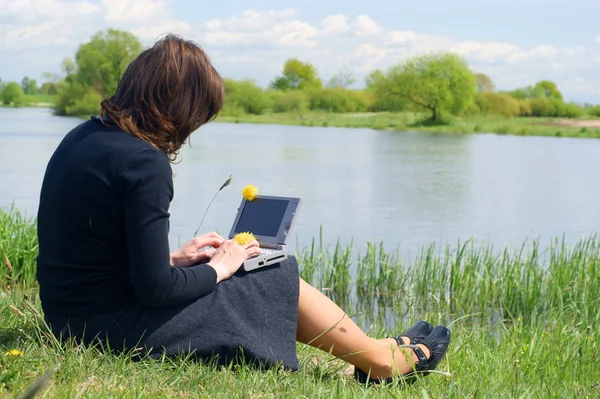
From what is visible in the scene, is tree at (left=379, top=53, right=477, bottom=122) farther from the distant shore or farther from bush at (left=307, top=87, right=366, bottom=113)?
bush at (left=307, top=87, right=366, bottom=113)

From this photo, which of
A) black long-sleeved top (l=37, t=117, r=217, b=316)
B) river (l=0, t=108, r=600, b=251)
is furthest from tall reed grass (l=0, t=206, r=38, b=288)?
black long-sleeved top (l=37, t=117, r=217, b=316)

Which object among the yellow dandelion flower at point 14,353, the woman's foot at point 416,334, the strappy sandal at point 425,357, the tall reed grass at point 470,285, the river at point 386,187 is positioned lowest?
the river at point 386,187

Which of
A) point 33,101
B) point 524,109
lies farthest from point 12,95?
point 524,109

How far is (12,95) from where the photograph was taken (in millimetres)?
55406

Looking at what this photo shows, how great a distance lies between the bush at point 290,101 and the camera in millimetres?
47250

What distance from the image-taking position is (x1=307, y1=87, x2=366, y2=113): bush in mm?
48281

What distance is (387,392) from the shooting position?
2436 millimetres

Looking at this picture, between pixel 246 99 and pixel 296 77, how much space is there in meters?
12.0

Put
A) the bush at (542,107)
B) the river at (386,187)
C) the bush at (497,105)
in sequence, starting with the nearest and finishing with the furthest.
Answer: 1. the river at (386,187)
2. the bush at (497,105)
3. the bush at (542,107)

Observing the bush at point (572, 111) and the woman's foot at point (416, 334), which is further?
the bush at point (572, 111)

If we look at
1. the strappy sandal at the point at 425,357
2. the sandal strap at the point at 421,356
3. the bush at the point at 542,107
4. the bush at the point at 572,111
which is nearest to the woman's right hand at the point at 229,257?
the strappy sandal at the point at 425,357

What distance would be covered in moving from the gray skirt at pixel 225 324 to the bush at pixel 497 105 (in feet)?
138

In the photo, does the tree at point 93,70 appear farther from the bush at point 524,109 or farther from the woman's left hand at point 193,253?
the woman's left hand at point 193,253

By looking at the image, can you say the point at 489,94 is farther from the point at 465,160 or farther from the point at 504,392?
the point at 504,392
